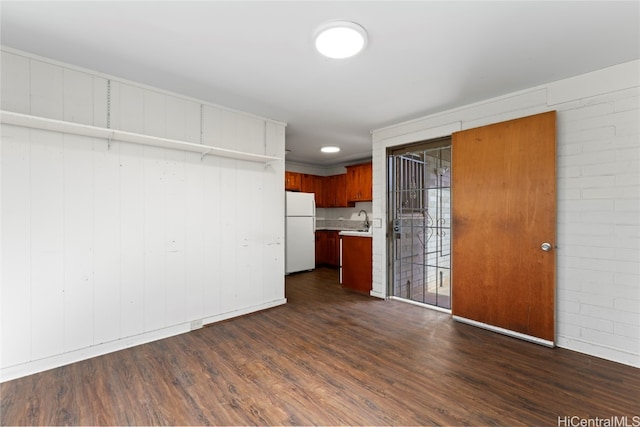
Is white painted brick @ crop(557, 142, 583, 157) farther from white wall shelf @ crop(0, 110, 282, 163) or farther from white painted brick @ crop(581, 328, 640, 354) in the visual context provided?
white wall shelf @ crop(0, 110, 282, 163)

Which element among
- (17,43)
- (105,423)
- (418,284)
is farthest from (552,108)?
(17,43)

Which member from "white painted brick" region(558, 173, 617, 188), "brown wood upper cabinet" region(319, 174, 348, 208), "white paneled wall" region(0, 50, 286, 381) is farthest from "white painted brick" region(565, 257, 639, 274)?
"brown wood upper cabinet" region(319, 174, 348, 208)

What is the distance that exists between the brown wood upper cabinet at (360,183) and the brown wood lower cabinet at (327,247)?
0.98 m

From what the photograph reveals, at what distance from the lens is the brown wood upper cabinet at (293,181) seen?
6298 millimetres

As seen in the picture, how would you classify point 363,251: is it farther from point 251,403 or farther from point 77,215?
point 77,215

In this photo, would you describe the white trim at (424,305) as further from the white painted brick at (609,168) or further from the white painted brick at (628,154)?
the white painted brick at (628,154)

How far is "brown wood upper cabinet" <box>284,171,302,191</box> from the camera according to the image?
20.7ft

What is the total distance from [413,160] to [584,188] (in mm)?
1886

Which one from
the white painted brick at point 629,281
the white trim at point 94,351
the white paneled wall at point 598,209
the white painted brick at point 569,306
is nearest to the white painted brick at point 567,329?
the white paneled wall at point 598,209

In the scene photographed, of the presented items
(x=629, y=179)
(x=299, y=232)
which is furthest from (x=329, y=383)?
(x=299, y=232)

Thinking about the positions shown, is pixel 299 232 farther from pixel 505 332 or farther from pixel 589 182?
pixel 589 182

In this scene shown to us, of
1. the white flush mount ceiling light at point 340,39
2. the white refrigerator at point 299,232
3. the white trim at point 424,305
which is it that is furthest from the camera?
the white refrigerator at point 299,232

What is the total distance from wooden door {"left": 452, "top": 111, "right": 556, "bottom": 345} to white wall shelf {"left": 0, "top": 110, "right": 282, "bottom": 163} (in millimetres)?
2476

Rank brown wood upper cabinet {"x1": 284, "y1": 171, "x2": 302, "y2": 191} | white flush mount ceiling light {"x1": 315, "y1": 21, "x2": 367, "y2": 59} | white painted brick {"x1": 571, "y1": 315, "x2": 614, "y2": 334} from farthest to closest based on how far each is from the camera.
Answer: brown wood upper cabinet {"x1": 284, "y1": 171, "x2": 302, "y2": 191}
white painted brick {"x1": 571, "y1": 315, "x2": 614, "y2": 334}
white flush mount ceiling light {"x1": 315, "y1": 21, "x2": 367, "y2": 59}
